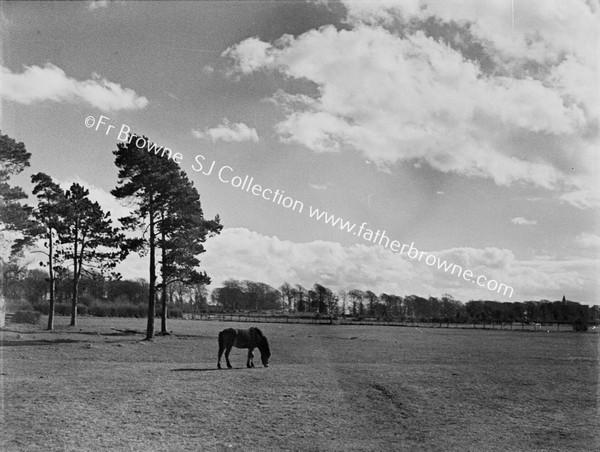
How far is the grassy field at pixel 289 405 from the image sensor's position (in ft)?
38.2

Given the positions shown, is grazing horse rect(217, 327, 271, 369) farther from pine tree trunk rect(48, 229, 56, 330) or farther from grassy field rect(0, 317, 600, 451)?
pine tree trunk rect(48, 229, 56, 330)

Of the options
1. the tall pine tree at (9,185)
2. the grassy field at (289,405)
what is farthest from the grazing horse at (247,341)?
the tall pine tree at (9,185)

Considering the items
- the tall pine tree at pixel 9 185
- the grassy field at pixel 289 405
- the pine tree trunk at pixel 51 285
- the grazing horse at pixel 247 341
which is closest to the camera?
the grassy field at pixel 289 405

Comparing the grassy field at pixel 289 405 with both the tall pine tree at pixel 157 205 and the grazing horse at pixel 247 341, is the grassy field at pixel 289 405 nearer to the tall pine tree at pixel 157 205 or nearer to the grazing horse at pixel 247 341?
the grazing horse at pixel 247 341

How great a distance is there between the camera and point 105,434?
1135 centimetres

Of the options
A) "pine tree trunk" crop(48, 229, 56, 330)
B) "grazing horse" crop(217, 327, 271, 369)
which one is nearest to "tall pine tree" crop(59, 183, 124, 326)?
"pine tree trunk" crop(48, 229, 56, 330)

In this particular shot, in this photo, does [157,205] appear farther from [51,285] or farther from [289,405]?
[289,405]

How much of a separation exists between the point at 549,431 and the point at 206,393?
925 centimetres

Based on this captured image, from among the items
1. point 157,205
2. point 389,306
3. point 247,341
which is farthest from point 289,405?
point 389,306

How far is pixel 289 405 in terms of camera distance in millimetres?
14586

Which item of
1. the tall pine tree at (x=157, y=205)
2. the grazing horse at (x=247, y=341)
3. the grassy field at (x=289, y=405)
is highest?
the tall pine tree at (x=157, y=205)

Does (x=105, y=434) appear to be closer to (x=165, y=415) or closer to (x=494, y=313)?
(x=165, y=415)

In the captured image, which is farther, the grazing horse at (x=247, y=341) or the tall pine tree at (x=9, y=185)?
the tall pine tree at (x=9, y=185)

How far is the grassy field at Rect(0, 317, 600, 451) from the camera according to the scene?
11.6 meters
